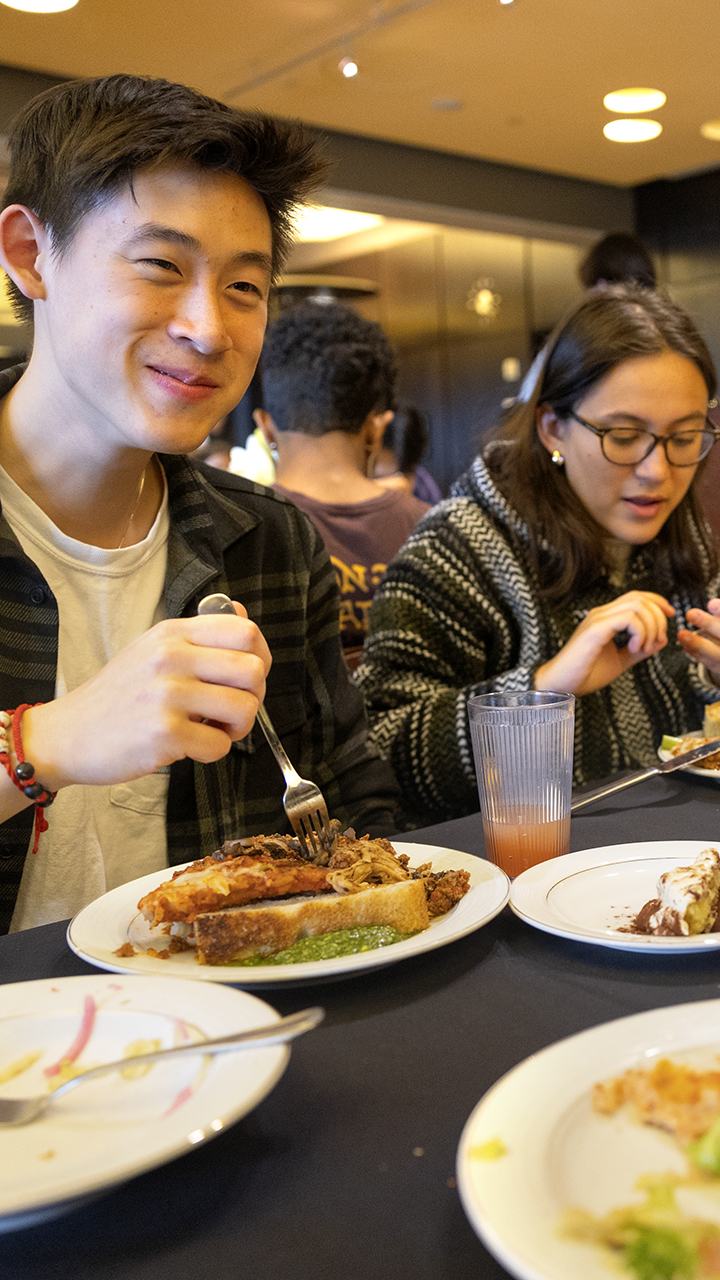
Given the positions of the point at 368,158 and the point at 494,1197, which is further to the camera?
the point at 368,158

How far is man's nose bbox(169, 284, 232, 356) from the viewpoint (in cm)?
112

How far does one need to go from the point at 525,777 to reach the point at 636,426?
3.20 feet

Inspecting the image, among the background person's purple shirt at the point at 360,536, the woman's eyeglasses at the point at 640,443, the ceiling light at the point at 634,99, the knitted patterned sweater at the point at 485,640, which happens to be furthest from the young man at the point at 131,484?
the ceiling light at the point at 634,99

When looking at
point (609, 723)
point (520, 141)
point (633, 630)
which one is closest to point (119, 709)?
point (633, 630)

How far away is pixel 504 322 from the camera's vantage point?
8.27m

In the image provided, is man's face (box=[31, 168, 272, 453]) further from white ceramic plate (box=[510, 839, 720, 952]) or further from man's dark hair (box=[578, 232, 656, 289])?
man's dark hair (box=[578, 232, 656, 289])

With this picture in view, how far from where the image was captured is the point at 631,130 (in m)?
6.54

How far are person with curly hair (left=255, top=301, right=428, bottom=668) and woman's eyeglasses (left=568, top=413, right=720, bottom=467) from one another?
1.06 metres

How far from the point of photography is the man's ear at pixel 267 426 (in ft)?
10.0

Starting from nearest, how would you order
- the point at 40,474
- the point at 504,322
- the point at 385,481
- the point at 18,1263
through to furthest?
1. the point at 18,1263
2. the point at 40,474
3. the point at 385,481
4. the point at 504,322

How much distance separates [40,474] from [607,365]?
0.98 m

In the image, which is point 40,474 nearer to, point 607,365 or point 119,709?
point 119,709

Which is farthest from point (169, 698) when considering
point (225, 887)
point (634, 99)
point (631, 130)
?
point (631, 130)

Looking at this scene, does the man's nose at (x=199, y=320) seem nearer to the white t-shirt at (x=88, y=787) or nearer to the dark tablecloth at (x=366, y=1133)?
the white t-shirt at (x=88, y=787)
